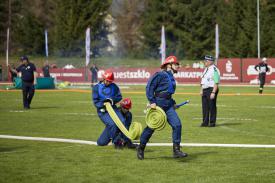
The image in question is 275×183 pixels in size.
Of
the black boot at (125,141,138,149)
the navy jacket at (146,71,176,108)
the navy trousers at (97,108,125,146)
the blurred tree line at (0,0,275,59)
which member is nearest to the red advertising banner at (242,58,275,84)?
the blurred tree line at (0,0,275,59)

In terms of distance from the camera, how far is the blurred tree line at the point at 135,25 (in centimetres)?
7494

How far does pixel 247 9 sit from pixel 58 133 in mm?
59591

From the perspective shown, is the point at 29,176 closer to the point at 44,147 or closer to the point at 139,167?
the point at 139,167

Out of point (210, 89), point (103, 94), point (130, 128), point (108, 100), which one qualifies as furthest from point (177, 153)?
point (210, 89)

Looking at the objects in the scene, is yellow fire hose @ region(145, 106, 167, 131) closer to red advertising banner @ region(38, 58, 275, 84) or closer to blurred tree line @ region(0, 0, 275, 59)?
red advertising banner @ region(38, 58, 275, 84)

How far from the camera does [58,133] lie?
17.7 metres

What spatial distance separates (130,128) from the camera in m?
13.5

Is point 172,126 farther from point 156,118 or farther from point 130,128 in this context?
point 130,128

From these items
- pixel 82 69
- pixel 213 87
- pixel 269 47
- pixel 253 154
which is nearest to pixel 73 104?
pixel 213 87

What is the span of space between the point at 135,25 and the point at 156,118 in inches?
3117

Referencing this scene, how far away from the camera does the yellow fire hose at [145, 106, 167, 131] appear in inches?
477

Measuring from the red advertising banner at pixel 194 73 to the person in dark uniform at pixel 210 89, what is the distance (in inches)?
1316

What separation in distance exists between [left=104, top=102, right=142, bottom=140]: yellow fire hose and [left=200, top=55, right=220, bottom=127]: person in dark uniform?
5.49m

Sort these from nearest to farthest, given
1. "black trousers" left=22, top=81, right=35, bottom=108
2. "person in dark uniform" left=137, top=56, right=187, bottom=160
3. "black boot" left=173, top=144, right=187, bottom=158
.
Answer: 1. "person in dark uniform" left=137, top=56, right=187, bottom=160
2. "black boot" left=173, top=144, right=187, bottom=158
3. "black trousers" left=22, top=81, right=35, bottom=108
